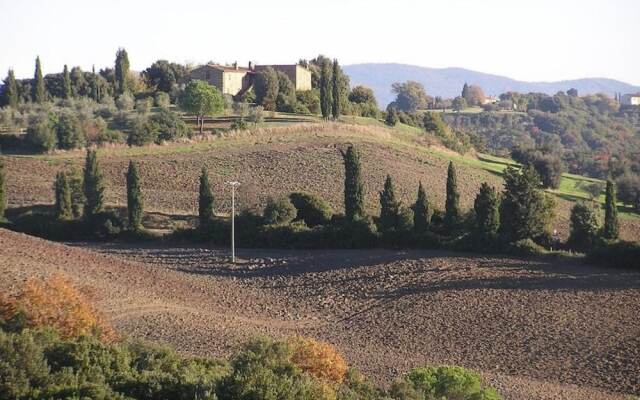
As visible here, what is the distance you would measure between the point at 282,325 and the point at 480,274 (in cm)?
861

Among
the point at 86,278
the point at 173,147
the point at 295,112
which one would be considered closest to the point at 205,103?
the point at 173,147

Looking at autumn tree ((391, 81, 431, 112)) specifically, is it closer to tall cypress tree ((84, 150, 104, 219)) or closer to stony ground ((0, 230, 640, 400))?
tall cypress tree ((84, 150, 104, 219))

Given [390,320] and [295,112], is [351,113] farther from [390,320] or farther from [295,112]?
[390,320]

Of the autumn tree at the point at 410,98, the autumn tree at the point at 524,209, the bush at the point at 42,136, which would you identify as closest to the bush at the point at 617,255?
the autumn tree at the point at 524,209

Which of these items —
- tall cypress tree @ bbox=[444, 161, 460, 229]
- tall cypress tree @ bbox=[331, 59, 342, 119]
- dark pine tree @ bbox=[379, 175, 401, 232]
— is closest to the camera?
tall cypress tree @ bbox=[444, 161, 460, 229]

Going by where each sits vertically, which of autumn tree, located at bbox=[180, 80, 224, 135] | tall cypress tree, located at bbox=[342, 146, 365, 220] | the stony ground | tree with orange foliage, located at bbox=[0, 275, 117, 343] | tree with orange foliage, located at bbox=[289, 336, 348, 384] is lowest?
the stony ground

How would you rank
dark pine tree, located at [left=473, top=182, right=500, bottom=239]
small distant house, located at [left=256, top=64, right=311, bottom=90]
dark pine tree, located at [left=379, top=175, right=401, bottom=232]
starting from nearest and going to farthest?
dark pine tree, located at [left=473, top=182, right=500, bottom=239] → dark pine tree, located at [left=379, top=175, right=401, bottom=232] → small distant house, located at [left=256, top=64, right=311, bottom=90]

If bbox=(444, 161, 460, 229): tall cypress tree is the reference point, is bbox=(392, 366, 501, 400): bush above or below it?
below

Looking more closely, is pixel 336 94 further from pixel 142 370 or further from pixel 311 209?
pixel 142 370

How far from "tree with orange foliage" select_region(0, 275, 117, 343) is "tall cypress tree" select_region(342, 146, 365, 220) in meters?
21.2

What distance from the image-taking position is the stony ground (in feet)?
75.3

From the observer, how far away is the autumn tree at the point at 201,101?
61531 mm

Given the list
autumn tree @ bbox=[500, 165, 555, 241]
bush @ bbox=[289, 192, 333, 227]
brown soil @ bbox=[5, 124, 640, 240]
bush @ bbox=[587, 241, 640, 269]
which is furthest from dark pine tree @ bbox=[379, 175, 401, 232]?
bush @ bbox=[587, 241, 640, 269]

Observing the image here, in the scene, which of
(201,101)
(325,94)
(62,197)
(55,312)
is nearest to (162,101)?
(201,101)
